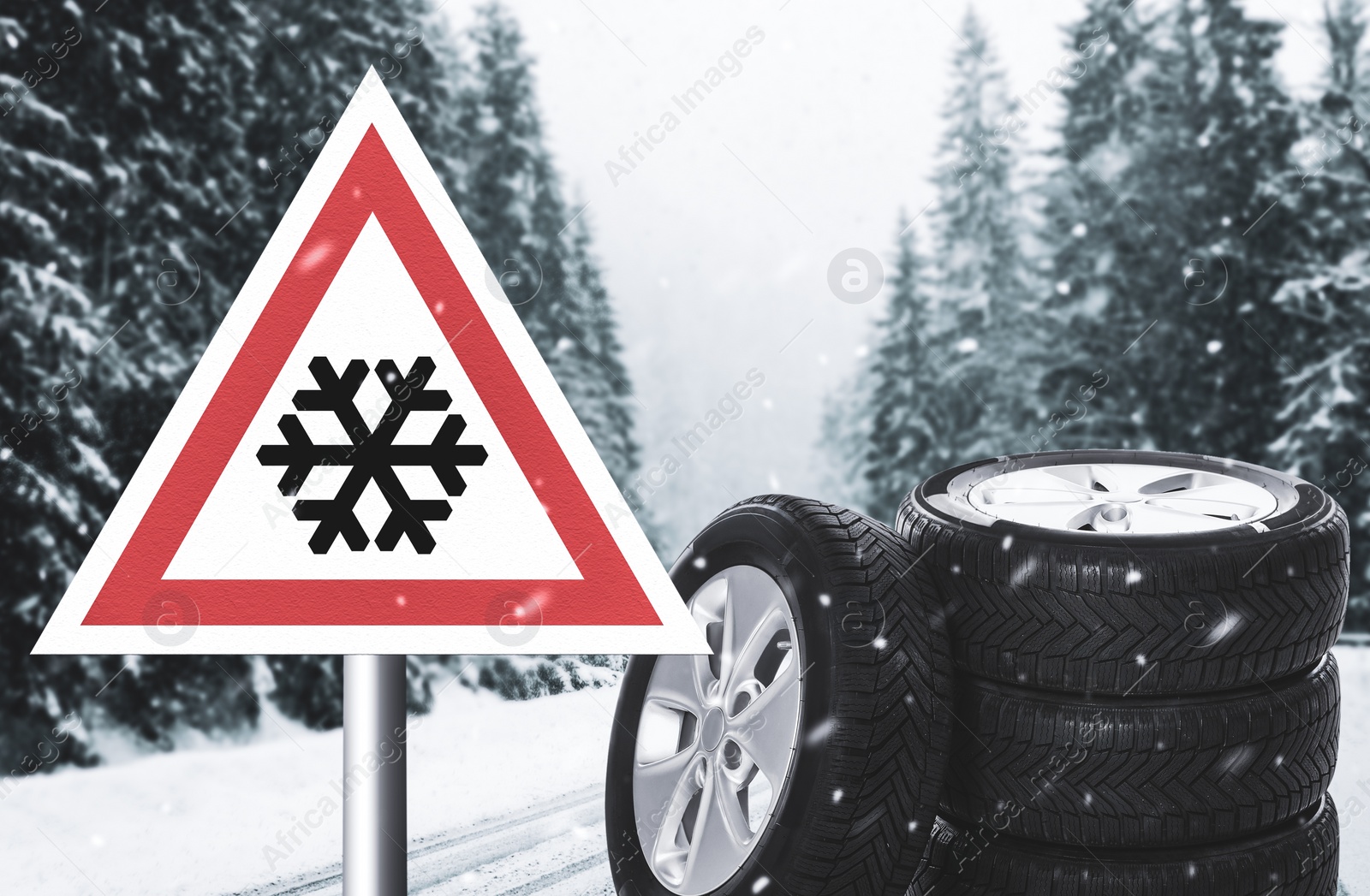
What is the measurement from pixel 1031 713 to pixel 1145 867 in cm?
44

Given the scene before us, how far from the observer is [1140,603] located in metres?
2.53

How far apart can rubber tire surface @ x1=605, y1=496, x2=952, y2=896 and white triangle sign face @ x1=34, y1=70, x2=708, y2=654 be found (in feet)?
3.59

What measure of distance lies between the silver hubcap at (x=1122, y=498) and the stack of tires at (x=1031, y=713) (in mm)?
241

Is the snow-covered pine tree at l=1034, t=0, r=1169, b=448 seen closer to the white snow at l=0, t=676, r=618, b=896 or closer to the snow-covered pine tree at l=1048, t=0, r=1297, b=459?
the snow-covered pine tree at l=1048, t=0, r=1297, b=459

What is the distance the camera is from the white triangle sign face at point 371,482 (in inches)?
60.6

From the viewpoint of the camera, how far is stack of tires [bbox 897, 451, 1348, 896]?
100 inches

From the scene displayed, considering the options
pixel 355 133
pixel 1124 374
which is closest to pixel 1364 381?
pixel 1124 374

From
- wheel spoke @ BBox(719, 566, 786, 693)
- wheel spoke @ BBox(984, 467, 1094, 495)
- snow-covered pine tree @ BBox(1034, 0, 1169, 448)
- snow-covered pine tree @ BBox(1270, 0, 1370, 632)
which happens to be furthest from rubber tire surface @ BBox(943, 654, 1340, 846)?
snow-covered pine tree @ BBox(1034, 0, 1169, 448)

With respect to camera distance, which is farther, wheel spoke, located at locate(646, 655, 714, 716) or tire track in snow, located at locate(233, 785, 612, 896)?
tire track in snow, located at locate(233, 785, 612, 896)

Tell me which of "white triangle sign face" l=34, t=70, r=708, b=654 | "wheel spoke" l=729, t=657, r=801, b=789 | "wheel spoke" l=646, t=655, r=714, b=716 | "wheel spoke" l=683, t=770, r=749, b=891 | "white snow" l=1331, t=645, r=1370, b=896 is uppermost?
"white triangle sign face" l=34, t=70, r=708, b=654

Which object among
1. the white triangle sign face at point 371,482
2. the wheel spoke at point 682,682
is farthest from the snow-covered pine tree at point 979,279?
the white triangle sign face at point 371,482

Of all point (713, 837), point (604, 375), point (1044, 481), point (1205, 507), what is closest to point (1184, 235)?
point (604, 375)

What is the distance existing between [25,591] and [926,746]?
7274 mm

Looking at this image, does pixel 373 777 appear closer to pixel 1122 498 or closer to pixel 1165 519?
pixel 1165 519
